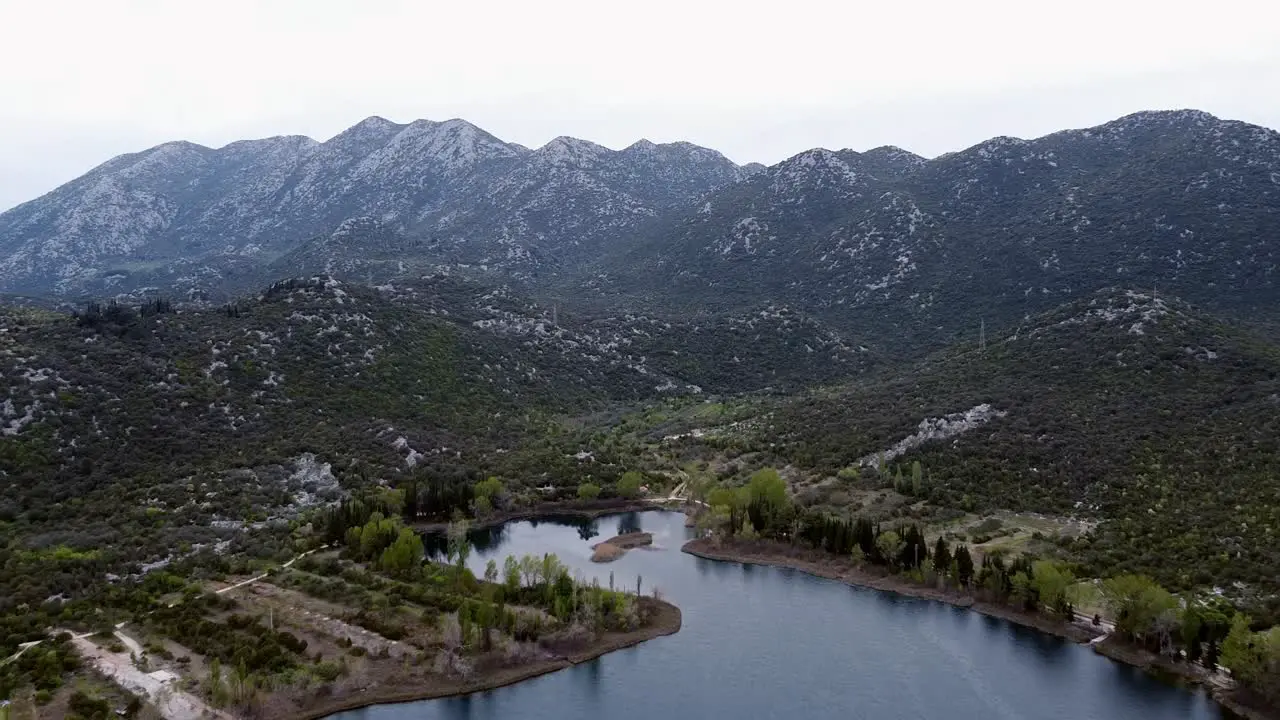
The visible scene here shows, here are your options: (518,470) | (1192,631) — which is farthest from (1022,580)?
(518,470)

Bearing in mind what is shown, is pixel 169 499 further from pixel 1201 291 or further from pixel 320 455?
pixel 1201 291

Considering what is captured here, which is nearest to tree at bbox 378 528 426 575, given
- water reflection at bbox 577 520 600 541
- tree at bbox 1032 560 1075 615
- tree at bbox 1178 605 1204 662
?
water reflection at bbox 577 520 600 541

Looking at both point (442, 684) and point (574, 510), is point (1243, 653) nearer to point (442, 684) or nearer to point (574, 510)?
point (442, 684)

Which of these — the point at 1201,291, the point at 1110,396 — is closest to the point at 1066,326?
the point at 1110,396

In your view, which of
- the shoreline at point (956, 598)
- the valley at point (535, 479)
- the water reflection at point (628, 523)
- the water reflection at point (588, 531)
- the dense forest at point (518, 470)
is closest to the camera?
the shoreline at point (956, 598)

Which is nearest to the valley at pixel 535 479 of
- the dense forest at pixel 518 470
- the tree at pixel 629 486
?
the tree at pixel 629 486

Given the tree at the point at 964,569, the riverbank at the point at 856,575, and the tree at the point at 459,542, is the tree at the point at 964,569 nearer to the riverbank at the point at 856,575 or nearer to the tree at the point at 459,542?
the riverbank at the point at 856,575
